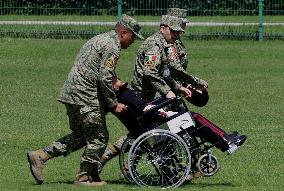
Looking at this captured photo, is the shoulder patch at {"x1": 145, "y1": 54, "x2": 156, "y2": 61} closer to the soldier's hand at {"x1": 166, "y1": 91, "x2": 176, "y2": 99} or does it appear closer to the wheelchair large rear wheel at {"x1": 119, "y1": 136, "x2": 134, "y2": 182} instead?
the soldier's hand at {"x1": 166, "y1": 91, "x2": 176, "y2": 99}

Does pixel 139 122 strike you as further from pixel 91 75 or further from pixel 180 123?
pixel 91 75

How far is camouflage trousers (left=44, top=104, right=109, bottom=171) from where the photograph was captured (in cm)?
1074

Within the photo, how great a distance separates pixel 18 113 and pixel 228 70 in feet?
25.8

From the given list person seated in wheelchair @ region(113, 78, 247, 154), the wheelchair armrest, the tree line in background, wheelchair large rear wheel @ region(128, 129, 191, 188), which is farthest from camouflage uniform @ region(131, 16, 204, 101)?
the tree line in background

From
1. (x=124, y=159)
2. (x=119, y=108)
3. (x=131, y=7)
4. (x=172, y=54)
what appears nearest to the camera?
(x=119, y=108)

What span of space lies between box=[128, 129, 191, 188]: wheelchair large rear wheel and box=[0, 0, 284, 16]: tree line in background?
62.4ft

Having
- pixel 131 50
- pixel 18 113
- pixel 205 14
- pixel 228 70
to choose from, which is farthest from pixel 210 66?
pixel 18 113

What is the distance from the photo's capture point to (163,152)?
10.9 m

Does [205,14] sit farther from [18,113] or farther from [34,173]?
[34,173]

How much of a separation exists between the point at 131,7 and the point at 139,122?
1971 cm

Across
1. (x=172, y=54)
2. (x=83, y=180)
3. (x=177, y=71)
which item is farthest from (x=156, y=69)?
(x=83, y=180)

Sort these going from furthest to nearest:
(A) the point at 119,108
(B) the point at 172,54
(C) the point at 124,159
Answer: (B) the point at 172,54 → (C) the point at 124,159 → (A) the point at 119,108

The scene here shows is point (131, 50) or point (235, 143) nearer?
point (235, 143)

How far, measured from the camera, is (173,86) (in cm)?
1179
